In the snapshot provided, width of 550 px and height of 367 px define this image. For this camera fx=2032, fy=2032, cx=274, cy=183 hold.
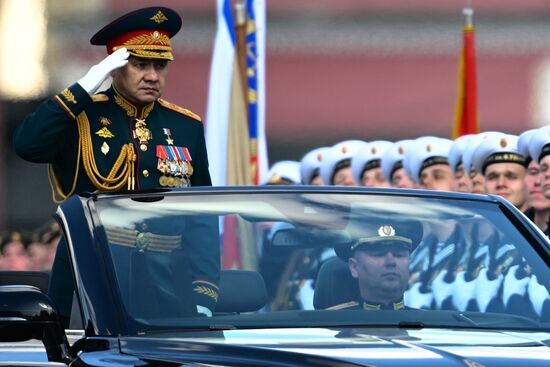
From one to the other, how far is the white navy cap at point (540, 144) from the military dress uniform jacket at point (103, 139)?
13.3ft

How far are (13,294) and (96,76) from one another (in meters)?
2.27

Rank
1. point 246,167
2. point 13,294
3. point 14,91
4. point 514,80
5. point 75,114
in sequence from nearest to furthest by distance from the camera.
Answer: point 13,294, point 75,114, point 246,167, point 14,91, point 514,80

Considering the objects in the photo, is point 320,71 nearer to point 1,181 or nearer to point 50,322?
point 1,181

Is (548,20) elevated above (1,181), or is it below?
above

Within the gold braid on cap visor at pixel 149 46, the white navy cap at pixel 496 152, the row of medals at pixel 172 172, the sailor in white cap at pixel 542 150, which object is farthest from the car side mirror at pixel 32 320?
the white navy cap at pixel 496 152

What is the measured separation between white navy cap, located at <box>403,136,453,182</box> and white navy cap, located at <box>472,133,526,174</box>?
1113mm

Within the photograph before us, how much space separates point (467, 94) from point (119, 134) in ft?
27.4

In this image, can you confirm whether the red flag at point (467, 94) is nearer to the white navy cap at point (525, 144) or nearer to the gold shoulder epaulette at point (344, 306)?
the white navy cap at point (525, 144)

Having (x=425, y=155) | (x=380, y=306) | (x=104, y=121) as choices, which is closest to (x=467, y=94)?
(x=425, y=155)

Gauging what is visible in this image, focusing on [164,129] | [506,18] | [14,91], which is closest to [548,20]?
[506,18]

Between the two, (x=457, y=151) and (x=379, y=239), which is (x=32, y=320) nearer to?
(x=379, y=239)

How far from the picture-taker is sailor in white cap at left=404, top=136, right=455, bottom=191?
12.7 m

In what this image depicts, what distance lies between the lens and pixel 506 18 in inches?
1081

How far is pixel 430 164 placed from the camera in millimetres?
12914
